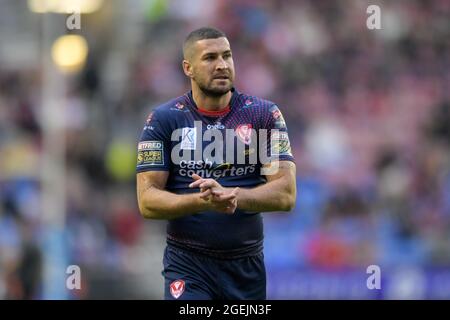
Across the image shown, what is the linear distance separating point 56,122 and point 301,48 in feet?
16.3

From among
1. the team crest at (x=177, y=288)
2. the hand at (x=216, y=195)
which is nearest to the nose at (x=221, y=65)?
the hand at (x=216, y=195)

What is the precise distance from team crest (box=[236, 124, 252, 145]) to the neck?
0.73 feet

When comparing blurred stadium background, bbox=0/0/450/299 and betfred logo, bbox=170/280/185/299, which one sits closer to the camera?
betfred logo, bbox=170/280/185/299

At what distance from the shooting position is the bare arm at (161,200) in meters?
7.92

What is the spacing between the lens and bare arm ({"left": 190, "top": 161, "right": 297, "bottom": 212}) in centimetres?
801

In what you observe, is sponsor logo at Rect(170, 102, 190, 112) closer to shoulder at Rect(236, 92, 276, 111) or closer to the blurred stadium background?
shoulder at Rect(236, 92, 276, 111)

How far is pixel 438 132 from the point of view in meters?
19.2

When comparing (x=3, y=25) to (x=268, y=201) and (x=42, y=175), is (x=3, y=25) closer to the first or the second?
(x=42, y=175)

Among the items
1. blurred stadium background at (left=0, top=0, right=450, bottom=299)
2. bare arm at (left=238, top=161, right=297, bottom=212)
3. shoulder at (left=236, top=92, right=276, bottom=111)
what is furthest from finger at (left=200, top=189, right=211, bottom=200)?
blurred stadium background at (left=0, top=0, right=450, bottom=299)

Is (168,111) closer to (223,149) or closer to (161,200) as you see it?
(223,149)

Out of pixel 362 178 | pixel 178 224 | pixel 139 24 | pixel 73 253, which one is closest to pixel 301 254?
pixel 362 178

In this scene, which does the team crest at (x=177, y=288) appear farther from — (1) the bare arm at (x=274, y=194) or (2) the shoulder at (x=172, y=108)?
(2) the shoulder at (x=172, y=108)

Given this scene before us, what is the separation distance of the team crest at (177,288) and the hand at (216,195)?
817 mm
